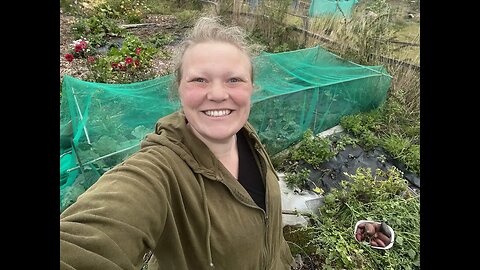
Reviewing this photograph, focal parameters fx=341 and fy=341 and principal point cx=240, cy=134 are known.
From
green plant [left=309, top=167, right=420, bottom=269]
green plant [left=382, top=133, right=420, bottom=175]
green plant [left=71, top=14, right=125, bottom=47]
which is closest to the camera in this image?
green plant [left=309, top=167, right=420, bottom=269]

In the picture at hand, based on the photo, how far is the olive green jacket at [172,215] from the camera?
31.0 inches

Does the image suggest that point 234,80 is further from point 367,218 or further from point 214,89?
point 367,218

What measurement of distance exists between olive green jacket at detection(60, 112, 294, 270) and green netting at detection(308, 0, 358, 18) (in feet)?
18.9

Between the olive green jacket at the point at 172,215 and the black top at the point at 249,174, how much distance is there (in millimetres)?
27

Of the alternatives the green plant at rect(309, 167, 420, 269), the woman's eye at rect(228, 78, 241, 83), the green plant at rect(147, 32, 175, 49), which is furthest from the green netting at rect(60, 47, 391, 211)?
the green plant at rect(147, 32, 175, 49)

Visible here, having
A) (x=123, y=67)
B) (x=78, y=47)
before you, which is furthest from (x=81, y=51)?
(x=123, y=67)

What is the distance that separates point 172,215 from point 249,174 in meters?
0.44

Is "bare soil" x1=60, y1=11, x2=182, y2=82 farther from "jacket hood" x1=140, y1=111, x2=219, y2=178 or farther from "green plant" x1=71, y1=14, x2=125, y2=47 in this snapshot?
"jacket hood" x1=140, y1=111, x2=219, y2=178

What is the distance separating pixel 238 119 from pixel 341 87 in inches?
146

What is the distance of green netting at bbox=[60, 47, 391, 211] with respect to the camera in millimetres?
2969

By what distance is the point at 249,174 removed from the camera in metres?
1.36

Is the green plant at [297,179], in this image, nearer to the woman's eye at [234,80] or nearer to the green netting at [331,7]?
the woman's eye at [234,80]
